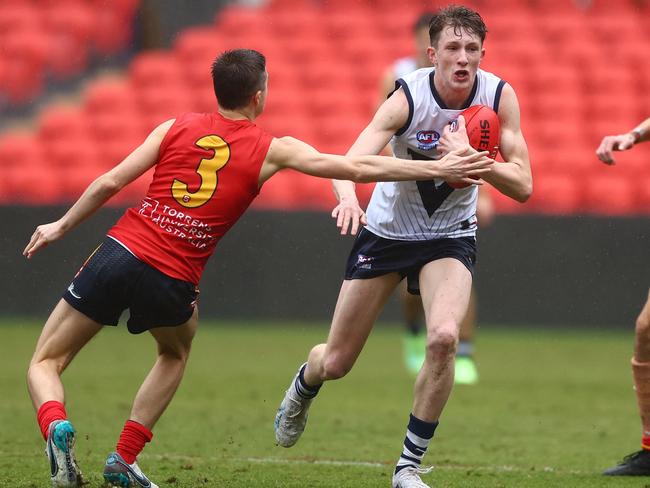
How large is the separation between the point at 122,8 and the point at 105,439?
12.0 meters

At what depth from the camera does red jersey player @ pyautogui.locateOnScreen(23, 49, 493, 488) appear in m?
5.47

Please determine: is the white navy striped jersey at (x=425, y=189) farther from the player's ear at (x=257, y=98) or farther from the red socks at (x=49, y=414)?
the red socks at (x=49, y=414)

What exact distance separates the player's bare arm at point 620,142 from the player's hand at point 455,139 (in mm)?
1155

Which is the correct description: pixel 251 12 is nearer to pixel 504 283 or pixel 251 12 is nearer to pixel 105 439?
pixel 504 283

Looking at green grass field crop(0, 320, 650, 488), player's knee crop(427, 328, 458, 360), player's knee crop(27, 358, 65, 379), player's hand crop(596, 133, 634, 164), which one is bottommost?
Answer: green grass field crop(0, 320, 650, 488)

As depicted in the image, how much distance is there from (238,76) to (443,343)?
158 cm

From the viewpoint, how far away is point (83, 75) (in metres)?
17.0

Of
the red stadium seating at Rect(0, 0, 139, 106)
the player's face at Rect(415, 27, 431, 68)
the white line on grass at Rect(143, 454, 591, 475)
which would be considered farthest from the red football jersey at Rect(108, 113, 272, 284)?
the red stadium seating at Rect(0, 0, 139, 106)

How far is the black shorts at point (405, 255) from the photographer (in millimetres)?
6090

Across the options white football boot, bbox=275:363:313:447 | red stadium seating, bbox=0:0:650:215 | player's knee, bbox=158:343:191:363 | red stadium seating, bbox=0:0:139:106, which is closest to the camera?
player's knee, bbox=158:343:191:363

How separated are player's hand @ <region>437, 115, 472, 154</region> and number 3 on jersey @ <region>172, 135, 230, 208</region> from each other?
3.41 ft

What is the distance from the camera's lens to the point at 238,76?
5535 mm

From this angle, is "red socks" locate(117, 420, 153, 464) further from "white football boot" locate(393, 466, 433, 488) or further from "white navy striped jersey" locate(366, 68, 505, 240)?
"white navy striped jersey" locate(366, 68, 505, 240)

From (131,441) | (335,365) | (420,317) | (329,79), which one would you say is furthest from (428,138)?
(329,79)
